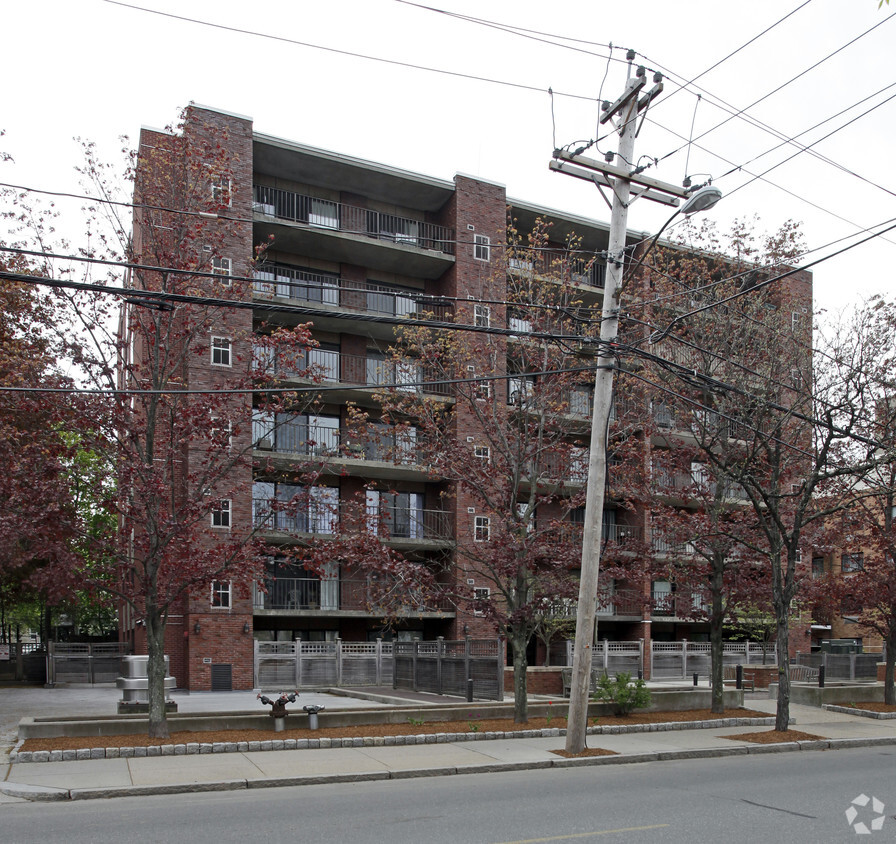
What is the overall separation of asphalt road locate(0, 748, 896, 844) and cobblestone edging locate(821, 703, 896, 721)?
9.99m

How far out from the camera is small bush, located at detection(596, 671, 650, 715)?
757 inches

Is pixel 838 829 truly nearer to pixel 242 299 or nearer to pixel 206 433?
pixel 206 433

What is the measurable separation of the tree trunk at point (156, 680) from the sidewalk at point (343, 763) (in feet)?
3.85

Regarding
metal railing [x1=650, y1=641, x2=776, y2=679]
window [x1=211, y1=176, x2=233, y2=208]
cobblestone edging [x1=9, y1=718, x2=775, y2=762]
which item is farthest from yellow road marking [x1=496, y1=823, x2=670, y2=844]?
metal railing [x1=650, y1=641, x2=776, y2=679]

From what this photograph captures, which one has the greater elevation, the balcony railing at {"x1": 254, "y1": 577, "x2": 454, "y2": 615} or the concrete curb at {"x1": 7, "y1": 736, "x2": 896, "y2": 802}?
the balcony railing at {"x1": 254, "y1": 577, "x2": 454, "y2": 615}

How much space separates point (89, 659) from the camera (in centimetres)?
3297

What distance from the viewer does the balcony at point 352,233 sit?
3306 centimetres

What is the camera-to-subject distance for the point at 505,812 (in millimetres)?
10289

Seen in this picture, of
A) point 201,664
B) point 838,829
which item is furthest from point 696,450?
point 201,664

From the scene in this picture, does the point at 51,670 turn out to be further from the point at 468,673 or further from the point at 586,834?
the point at 586,834

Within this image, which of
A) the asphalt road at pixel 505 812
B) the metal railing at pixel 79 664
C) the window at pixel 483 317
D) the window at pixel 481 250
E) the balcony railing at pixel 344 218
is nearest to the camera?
the asphalt road at pixel 505 812

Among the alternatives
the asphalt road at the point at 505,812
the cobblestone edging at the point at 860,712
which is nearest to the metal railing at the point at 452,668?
the asphalt road at the point at 505,812

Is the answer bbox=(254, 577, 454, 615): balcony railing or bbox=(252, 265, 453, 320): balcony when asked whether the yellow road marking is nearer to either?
bbox=(254, 577, 454, 615): balcony railing

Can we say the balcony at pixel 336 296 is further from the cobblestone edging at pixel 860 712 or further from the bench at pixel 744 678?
the cobblestone edging at pixel 860 712
